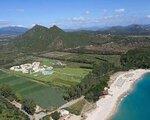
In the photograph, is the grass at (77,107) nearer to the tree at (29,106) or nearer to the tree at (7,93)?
the tree at (29,106)

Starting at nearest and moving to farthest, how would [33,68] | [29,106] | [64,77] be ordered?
[29,106] < [64,77] < [33,68]

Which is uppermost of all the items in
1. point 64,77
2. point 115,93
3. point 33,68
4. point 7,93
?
point 64,77

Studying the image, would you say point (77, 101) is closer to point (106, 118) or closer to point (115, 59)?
point (106, 118)

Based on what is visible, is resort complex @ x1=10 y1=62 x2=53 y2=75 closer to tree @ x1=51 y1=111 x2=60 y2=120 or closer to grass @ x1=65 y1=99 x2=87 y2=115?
grass @ x1=65 y1=99 x2=87 y2=115

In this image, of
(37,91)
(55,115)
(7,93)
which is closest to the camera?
(55,115)

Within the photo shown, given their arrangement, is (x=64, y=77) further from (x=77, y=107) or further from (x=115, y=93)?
(x=77, y=107)

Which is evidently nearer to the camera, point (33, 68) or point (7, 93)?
point (7, 93)

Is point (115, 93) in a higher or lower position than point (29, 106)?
lower

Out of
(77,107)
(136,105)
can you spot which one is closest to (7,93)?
(77,107)

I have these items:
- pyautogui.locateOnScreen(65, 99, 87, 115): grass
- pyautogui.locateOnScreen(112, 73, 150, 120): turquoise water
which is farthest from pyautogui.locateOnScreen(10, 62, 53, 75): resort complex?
pyautogui.locateOnScreen(65, 99, 87, 115): grass
